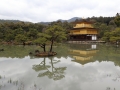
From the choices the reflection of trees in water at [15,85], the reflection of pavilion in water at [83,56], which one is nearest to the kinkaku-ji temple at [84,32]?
the reflection of pavilion in water at [83,56]

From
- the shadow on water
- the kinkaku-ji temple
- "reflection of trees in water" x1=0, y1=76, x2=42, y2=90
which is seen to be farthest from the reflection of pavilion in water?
the kinkaku-ji temple

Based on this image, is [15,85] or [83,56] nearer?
[15,85]

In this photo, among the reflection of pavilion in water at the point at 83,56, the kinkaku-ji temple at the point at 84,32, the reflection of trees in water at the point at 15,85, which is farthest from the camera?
the kinkaku-ji temple at the point at 84,32

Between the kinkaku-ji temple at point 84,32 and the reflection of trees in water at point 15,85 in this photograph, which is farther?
the kinkaku-ji temple at point 84,32

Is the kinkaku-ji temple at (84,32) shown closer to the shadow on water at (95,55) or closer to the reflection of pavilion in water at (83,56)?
the shadow on water at (95,55)

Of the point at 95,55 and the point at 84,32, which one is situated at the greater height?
the point at 84,32

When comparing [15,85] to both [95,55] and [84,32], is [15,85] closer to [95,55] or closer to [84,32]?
[95,55]

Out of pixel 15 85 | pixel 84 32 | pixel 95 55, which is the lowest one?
pixel 95 55

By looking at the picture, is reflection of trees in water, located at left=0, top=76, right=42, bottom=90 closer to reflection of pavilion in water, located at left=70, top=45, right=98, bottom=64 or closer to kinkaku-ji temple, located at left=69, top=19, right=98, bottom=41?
reflection of pavilion in water, located at left=70, top=45, right=98, bottom=64

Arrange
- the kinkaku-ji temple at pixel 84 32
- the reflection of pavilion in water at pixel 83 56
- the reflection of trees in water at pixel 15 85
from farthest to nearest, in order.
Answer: the kinkaku-ji temple at pixel 84 32
the reflection of pavilion in water at pixel 83 56
the reflection of trees in water at pixel 15 85

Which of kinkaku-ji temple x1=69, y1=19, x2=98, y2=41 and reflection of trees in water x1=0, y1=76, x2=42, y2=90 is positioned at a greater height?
kinkaku-ji temple x1=69, y1=19, x2=98, y2=41

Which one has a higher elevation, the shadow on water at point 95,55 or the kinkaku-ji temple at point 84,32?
the kinkaku-ji temple at point 84,32

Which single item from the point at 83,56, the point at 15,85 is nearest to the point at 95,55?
the point at 83,56

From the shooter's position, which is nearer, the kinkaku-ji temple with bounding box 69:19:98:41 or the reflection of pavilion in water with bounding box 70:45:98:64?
the reflection of pavilion in water with bounding box 70:45:98:64
